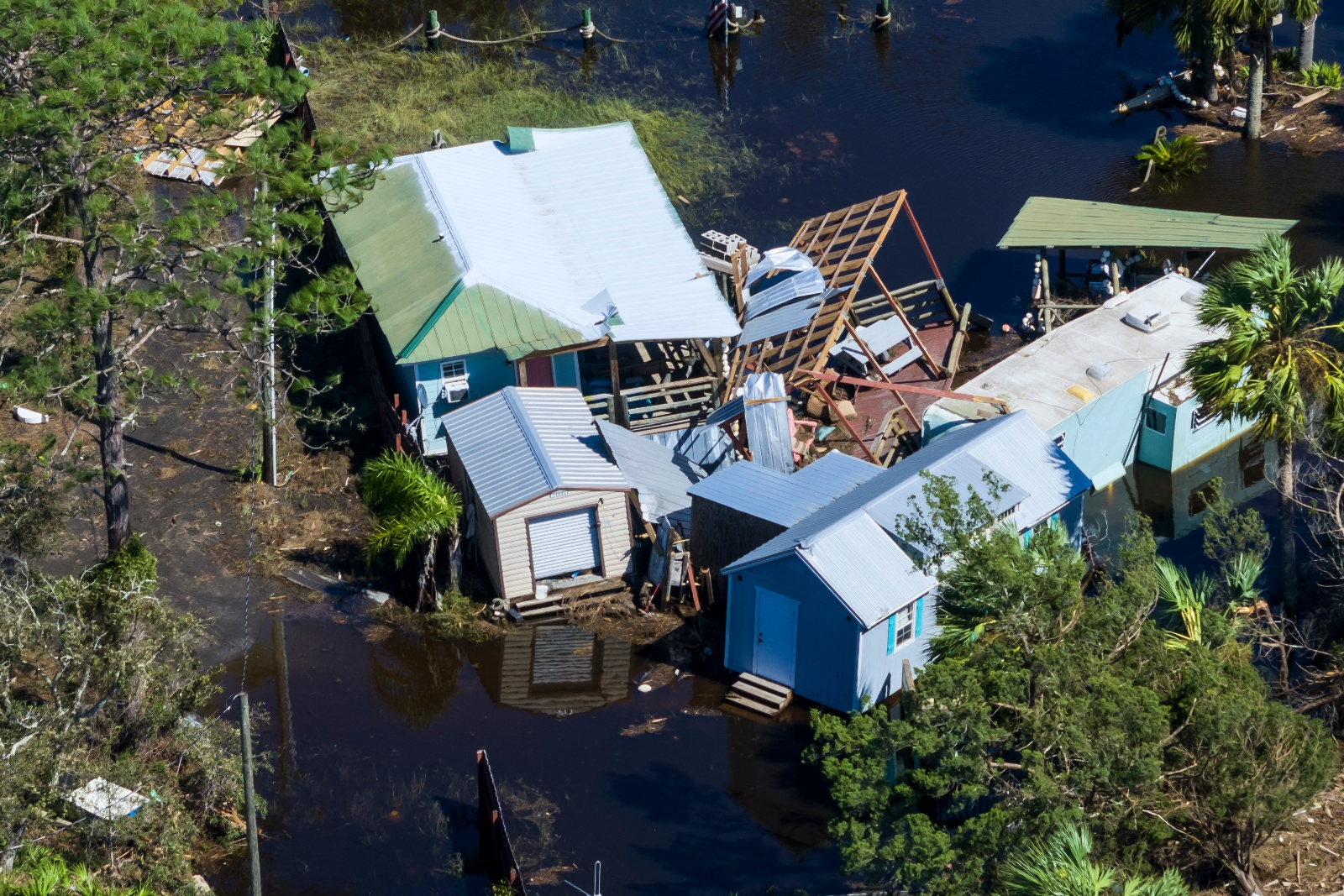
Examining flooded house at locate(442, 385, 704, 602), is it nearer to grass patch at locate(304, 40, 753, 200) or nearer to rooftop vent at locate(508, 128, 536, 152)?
rooftop vent at locate(508, 128, 536, 152)

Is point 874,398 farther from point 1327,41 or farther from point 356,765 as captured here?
point 1327,41

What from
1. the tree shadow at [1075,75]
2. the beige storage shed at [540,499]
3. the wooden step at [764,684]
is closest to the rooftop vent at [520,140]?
the beige storage shed at [540,499]

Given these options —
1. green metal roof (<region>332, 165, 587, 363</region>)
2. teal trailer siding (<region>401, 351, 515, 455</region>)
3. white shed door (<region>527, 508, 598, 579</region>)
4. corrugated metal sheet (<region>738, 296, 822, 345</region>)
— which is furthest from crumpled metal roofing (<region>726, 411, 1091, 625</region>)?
teal trailer siding (<region>401, 351, 515, 455</region>)

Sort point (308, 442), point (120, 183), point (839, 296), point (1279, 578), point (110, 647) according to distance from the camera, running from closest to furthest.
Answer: point (110, 647), point (1279, 578), point (308, 442), point (839, 296), point (120, 183)

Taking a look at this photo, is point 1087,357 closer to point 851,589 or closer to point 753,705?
point 851,589

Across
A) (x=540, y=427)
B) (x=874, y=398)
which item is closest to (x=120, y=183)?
(x=540, y=427)

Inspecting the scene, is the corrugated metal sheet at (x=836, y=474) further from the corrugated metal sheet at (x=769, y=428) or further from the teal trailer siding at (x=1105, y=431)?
the teal trailer siding at (x=1105, y=431)

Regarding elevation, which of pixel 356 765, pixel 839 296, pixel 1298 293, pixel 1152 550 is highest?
pixel 1298 293
